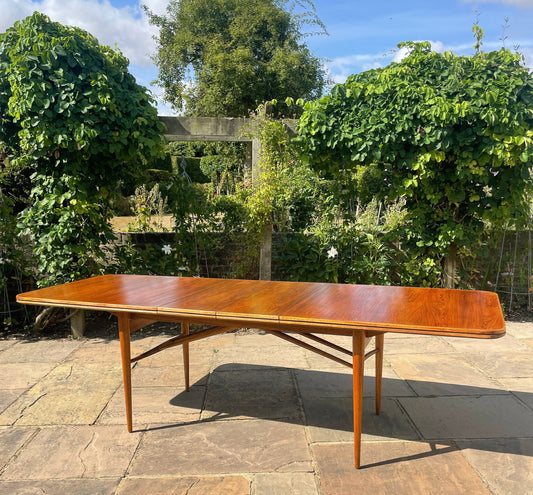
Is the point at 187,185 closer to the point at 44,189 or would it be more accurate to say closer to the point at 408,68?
the point at 44,189

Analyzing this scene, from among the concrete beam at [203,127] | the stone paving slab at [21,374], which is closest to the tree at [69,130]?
the concrete beam at [203,127]

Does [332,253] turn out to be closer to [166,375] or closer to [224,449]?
[166,375]

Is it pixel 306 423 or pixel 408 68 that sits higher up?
pixel 408 68

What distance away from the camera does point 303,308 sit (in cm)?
204

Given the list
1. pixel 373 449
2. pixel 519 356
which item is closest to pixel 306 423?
pixel 373 449

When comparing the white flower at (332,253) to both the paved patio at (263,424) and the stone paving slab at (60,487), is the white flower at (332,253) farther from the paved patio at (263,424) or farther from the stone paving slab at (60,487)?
the stone paving slab at (60,487)

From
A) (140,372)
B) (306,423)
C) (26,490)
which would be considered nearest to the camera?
(26,490)

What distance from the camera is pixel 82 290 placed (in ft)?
8.34

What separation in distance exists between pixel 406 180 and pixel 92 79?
9.87ft

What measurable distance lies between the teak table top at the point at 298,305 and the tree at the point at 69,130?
4.91 feet

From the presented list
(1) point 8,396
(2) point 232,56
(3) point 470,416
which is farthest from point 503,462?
(2) point 232,56

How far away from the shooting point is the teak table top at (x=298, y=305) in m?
1.75

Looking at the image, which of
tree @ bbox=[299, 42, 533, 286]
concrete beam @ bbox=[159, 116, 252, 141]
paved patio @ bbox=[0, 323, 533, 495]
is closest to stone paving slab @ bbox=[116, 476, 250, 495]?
paved patio @ bbox=[0, 323, 533, 495]

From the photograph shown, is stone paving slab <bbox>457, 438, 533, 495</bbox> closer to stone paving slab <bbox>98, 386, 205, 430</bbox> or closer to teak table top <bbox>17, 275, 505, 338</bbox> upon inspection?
teak table top <bbox>17, 275, 505, 338</bbox>
